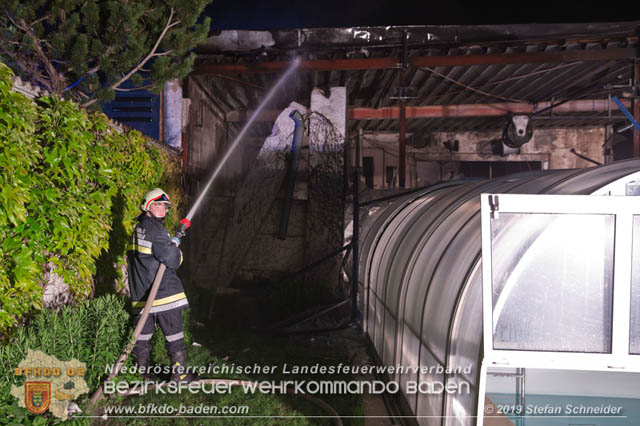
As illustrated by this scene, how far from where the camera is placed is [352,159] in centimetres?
1543

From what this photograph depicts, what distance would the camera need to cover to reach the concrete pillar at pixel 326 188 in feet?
28.1

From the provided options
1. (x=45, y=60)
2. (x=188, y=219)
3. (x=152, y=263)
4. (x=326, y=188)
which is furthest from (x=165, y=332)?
(x=45, y=60)

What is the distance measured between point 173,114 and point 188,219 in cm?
503

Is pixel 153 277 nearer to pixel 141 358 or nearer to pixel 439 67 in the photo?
pixel 141 358

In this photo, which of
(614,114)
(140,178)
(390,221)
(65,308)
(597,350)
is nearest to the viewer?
(597,350)

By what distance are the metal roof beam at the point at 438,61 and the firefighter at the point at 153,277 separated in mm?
5647

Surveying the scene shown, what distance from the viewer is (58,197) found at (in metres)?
3.93

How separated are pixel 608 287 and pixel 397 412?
2.88 meters

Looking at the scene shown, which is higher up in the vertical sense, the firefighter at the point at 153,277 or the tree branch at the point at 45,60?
the tree branch at the point at 45,60

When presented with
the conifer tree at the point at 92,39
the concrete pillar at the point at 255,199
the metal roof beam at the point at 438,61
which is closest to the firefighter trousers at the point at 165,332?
the concrete pillar at the point at 255,199

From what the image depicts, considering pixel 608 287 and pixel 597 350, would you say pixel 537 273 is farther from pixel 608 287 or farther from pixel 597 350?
pixel 597 350

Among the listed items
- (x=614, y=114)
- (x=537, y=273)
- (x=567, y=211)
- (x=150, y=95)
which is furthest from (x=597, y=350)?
(x=614, y=114)

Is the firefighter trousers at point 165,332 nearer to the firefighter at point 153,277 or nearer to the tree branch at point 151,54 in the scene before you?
the firefighter at point 153,277

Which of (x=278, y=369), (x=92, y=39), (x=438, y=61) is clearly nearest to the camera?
(x=278, y=369)
